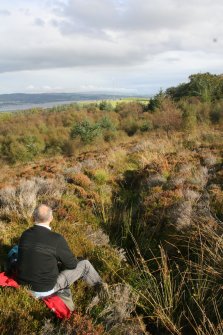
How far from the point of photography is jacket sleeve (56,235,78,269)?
14.2 ft

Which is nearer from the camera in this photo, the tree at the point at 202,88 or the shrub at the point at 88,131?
the shrub at the point at 88,131

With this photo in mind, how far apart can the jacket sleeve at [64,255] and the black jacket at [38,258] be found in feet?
0.05

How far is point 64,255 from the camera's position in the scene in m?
4.38

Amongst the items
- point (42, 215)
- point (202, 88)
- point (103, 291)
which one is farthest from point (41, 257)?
point (202, 88)

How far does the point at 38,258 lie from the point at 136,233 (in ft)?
8.78

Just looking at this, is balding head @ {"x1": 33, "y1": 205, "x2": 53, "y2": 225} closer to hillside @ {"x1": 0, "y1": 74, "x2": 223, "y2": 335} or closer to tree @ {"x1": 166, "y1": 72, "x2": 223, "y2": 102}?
hillside @ {"x1": 0, "y1": 74, "x2": 223, "y2": 335}

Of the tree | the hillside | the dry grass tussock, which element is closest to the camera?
the hillside

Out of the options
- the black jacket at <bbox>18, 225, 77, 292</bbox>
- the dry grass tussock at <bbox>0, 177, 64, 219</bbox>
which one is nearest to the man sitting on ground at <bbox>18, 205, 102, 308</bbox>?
the black jacket at <bbox>18, 225, 77, 292</bbox>

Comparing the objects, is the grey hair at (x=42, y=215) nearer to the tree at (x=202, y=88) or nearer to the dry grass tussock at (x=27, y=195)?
the dry grass tussock at (x=27, y=195)

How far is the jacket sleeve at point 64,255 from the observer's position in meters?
4.32

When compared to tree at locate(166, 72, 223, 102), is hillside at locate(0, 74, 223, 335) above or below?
below

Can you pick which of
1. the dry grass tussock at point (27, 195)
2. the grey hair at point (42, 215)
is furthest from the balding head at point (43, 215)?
the dry grass tussock at point (27, 195)

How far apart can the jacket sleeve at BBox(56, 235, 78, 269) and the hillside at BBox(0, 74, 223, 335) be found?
0.36 meters

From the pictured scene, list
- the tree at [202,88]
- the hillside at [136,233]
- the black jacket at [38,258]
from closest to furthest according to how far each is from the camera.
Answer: the hillside at [136,233]
the black jacket at [38,258]
the tree at [202,88]
